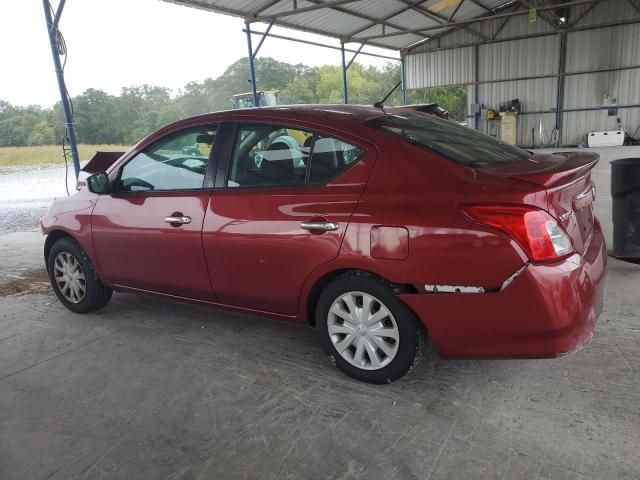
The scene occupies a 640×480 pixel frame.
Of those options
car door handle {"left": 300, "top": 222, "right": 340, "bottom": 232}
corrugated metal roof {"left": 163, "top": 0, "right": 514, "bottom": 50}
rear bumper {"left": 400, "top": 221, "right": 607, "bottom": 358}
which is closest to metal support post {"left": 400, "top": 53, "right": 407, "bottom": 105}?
corrugated metal roof {"left": 163, "top": 0, "right": 514, "bottom": 50}

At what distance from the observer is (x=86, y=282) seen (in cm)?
391

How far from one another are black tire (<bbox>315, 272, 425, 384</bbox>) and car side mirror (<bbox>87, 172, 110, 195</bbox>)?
6.18ft

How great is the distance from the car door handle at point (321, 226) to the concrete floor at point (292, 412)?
35.0 inches

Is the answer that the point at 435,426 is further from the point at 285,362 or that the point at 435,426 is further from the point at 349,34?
the point at 349,34

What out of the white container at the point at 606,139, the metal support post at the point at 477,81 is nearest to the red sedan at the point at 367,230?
the white container at the point at 606,139

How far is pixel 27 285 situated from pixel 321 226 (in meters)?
3.97

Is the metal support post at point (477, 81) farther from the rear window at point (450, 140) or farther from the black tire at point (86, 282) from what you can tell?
the black tire at point (86, 282)

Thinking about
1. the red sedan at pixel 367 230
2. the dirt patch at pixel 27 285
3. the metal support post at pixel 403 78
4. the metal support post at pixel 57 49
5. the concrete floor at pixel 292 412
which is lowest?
the concrete floor at pixel 292 412

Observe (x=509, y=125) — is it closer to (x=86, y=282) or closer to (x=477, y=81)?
(x=477, y=81)

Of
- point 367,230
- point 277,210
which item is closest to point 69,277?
point 277,210

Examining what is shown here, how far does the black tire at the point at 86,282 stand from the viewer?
12.7 feet

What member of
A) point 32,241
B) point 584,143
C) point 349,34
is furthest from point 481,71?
point 32,241

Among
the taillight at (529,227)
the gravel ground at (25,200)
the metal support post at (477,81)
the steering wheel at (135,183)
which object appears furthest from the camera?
the metal support post at (477,81)

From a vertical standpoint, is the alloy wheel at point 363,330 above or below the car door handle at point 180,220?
below
